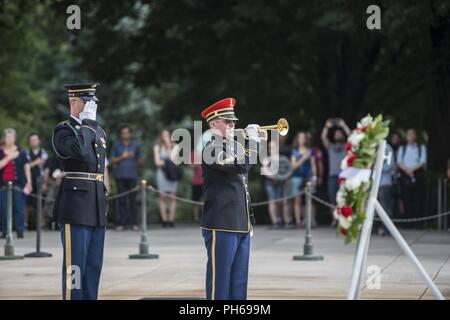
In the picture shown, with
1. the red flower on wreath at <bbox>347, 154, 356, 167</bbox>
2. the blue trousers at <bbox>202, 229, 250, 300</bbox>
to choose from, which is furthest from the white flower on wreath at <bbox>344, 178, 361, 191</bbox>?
the blue trousers at <bbox>202, 229, 250, 300</bbox>

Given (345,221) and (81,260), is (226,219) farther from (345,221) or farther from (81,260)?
(345,221)

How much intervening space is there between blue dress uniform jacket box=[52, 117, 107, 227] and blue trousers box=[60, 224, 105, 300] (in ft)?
0.27

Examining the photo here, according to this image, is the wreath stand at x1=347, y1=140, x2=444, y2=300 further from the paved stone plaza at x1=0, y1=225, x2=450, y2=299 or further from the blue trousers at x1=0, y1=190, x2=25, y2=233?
the blue trousers at x1=0, y1=190, x2=25, y2=233

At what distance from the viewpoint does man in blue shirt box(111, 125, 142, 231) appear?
22578 millimetres

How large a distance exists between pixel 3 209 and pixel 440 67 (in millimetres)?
8551

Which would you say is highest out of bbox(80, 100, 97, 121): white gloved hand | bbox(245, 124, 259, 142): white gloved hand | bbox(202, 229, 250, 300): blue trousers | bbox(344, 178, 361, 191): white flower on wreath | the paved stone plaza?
bbox(80, 100, 97, 121): white gloved hand

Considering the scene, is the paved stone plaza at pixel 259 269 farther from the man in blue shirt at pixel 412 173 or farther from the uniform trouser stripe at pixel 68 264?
the uniform trouser stripe at pixel 68 264

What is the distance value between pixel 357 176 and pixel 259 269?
21.3 feet

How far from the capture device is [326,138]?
22812 mm

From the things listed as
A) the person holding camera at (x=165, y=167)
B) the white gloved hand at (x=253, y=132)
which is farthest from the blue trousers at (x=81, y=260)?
the person holding camera at (x=165, y=167)

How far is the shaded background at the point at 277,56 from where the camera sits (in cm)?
2328

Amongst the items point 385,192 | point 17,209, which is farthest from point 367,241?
point 17,209

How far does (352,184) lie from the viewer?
336 inches
